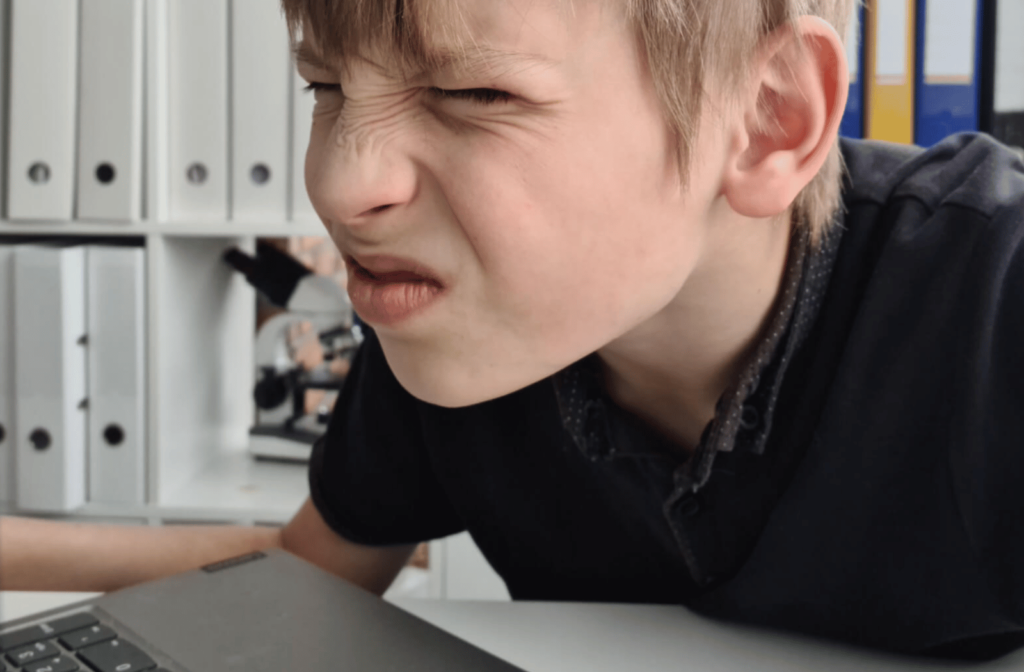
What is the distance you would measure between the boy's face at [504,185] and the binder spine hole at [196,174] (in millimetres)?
916

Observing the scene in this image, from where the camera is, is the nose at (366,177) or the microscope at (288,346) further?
the microscope at (288,346)

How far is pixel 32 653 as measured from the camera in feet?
1.39

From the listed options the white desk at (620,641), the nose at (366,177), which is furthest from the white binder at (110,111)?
the nose at (366,177)

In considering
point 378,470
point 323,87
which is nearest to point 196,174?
point 378,470

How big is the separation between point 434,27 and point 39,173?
1097mm

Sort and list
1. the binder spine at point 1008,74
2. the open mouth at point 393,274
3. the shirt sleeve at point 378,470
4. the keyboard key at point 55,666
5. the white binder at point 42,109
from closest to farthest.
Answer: the keyboard key at point 55,666
the open mouth at point 393,274
the shirt sleeve at point 378,470
the binder spine at point 1008,74
the white binder at point 42,109

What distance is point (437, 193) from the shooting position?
496 millimetres

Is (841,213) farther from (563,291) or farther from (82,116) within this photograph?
(82,116)

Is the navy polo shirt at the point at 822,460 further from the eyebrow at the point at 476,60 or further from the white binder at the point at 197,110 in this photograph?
the white binder at the point at 197,110

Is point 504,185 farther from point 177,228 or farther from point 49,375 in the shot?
point 49,375

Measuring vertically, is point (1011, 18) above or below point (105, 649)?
above

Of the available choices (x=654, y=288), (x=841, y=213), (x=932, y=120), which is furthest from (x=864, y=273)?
(x=932, y=120)

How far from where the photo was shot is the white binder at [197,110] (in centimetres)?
135

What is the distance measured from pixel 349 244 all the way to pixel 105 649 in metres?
0.23
